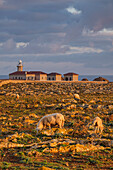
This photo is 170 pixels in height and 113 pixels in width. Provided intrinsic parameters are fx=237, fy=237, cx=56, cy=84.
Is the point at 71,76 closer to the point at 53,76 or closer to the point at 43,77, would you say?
the point at 53,76

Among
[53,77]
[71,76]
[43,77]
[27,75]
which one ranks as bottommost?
[43,77]

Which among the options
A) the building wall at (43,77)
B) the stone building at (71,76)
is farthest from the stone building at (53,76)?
the stone building at (71,76)

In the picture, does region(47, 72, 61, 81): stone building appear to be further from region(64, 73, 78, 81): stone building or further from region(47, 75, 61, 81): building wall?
region(64, 73, 78, 81): stone building

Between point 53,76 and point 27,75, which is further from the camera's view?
point 53,76

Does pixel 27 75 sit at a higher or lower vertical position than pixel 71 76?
lower

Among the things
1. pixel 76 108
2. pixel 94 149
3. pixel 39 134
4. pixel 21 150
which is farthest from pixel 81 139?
pixel 76 108

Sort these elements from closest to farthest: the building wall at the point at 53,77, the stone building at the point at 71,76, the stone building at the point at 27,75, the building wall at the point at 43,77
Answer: the stone building at the point at 27,75, the building wall at the point at 43,77, the building wall at the point at 53,77, the stone building at the point at 71,76

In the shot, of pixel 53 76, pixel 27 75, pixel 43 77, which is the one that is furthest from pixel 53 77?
pixel 27 75

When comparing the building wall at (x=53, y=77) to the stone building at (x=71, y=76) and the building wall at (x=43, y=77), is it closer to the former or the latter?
the building wall at (x=43, y=77)

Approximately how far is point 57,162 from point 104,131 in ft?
24.1

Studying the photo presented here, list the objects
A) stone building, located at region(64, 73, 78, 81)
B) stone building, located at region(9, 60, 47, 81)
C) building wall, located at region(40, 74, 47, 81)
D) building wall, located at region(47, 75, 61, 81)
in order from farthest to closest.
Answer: stone building, located at region(64, 73, 78, 81) → building wall, located at region(47, 75, 61, 81) → building wall, located at region(40, 74, 47, 81) → stone building, located at region(9, 60, 47, 81)

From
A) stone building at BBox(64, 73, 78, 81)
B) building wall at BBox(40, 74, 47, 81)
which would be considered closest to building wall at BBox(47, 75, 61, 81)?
building wall at BBox(40, 74, 47, 81)

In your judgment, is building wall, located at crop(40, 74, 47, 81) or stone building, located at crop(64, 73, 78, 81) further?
stone building, located at crop(64, 73, 78, 81)

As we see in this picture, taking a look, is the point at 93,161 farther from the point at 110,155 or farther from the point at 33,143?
the point at 33,143
